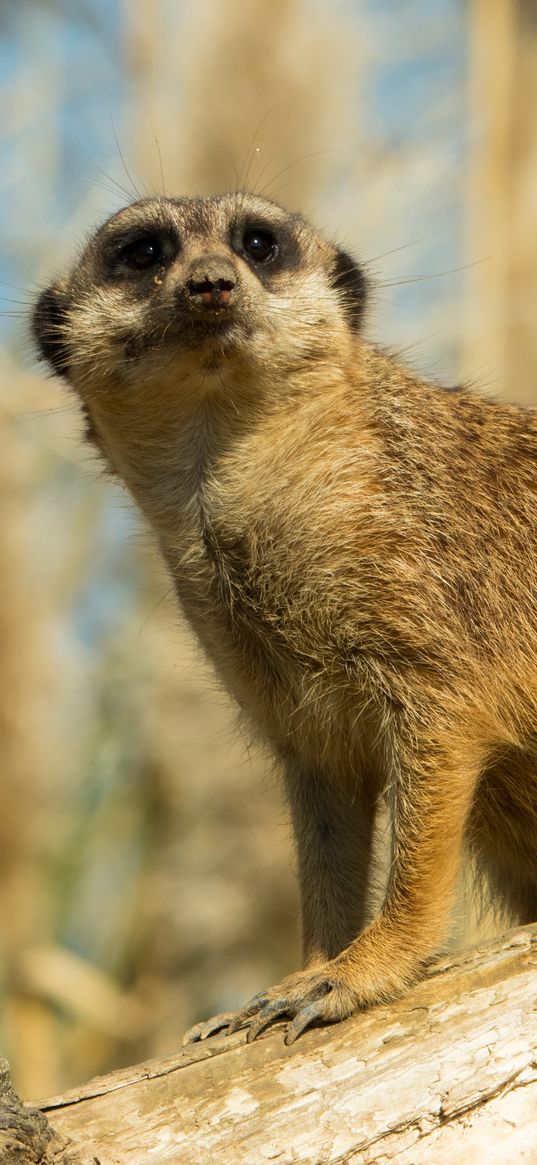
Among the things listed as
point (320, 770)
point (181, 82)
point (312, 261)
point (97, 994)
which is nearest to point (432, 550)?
point (320, 770)

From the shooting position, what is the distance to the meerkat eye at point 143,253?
4.46 metres

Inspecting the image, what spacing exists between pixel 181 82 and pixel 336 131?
1.76 m

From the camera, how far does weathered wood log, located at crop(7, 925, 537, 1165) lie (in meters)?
3.09

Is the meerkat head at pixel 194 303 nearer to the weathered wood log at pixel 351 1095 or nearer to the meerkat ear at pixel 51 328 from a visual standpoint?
the meerkat ear at pixel 51 328

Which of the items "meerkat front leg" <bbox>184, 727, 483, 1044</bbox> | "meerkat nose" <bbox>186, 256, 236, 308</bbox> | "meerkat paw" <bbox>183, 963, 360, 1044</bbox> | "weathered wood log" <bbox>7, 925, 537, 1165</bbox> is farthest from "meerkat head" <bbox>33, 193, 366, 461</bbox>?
"weathered wood log" <bbox>7, 925, 537, 1165</bbox>

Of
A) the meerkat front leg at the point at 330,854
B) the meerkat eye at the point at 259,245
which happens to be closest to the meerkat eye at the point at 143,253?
the meerkat eye at the point at 259,245

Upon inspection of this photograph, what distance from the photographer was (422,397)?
4.48m

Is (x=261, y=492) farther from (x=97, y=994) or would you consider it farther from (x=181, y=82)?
(x=181, y=82)

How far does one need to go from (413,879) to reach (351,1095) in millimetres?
763

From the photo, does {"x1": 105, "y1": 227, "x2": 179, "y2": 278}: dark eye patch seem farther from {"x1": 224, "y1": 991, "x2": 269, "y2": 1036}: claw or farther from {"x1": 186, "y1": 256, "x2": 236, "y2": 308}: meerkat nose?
{"x1": 224, "y1": 991, "x2": 269, "y2": 1036}: claw

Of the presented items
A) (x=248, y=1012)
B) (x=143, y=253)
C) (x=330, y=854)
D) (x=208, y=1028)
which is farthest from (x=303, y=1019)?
(x=143, y=253)

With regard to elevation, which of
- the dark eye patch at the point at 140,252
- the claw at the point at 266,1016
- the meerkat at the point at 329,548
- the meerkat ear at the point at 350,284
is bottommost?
the claw at the point at 266,1016

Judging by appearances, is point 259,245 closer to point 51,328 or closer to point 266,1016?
point 51,328

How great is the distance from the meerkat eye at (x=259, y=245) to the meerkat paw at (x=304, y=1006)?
2407mm
